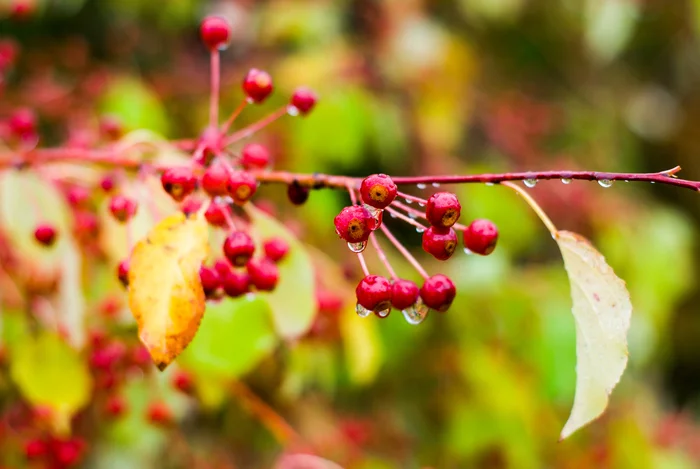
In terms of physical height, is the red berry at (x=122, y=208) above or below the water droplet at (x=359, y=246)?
below

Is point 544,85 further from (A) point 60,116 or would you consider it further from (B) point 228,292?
(B) point 228,292

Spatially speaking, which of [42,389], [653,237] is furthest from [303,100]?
[653,237]

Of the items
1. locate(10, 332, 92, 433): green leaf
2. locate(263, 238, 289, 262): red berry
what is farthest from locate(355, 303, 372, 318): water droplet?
locate(10, 332, 92, 433): green leaf

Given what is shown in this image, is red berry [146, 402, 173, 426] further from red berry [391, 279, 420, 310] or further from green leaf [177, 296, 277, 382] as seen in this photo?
red berry [391, 279, 420, 310]

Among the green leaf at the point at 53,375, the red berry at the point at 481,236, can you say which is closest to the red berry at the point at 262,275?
the red berry at the point at 481,236

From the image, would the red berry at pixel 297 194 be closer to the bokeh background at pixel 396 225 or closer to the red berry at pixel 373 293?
the red berry at pixel 373 293
